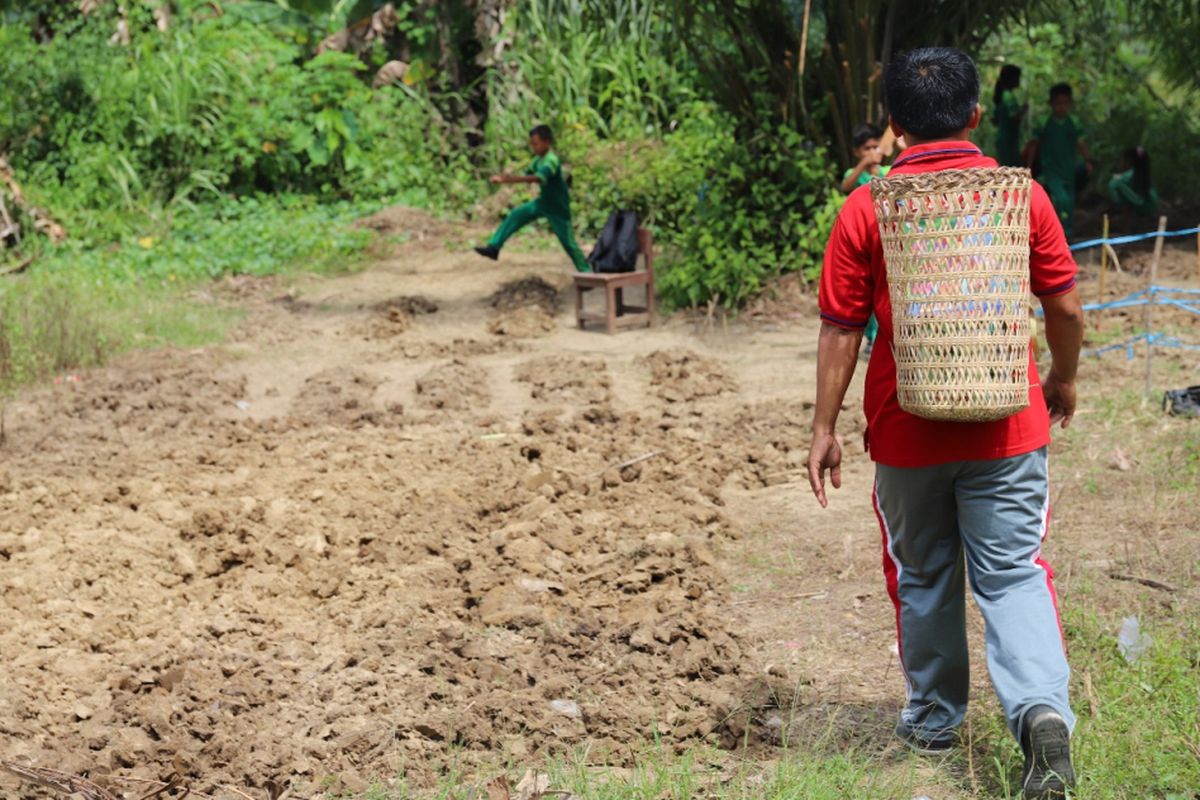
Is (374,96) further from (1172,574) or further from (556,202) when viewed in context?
(1172,574)

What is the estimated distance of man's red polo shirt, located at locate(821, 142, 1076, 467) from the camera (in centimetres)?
308

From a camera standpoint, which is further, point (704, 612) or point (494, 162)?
point (494, 162)

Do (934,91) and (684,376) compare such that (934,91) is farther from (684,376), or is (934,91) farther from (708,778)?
(684,376)

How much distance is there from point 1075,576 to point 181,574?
3339mm

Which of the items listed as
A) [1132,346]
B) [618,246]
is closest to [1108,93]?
[618,246]

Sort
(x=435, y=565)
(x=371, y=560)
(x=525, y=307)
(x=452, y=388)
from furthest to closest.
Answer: (x=525, y=307) → (x=452, y=388) → (x=371, y=560) → (x=435, y=565)

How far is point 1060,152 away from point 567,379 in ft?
17.1

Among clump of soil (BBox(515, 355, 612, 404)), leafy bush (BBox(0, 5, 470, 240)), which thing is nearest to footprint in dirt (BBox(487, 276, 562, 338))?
clump of soil (BBox(515, 355, 612, 404))

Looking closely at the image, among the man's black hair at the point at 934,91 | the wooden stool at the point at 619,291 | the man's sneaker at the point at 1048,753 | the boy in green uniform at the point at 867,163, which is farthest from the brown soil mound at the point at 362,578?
the man's black hair at the point at 934,91

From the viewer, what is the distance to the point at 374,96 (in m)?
15.2

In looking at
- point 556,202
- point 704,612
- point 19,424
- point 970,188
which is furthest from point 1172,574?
point 556,202

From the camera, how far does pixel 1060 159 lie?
11047mm

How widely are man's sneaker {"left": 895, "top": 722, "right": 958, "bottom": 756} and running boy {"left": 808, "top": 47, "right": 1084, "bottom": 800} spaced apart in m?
0.33

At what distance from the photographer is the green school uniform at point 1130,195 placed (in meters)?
11.5
